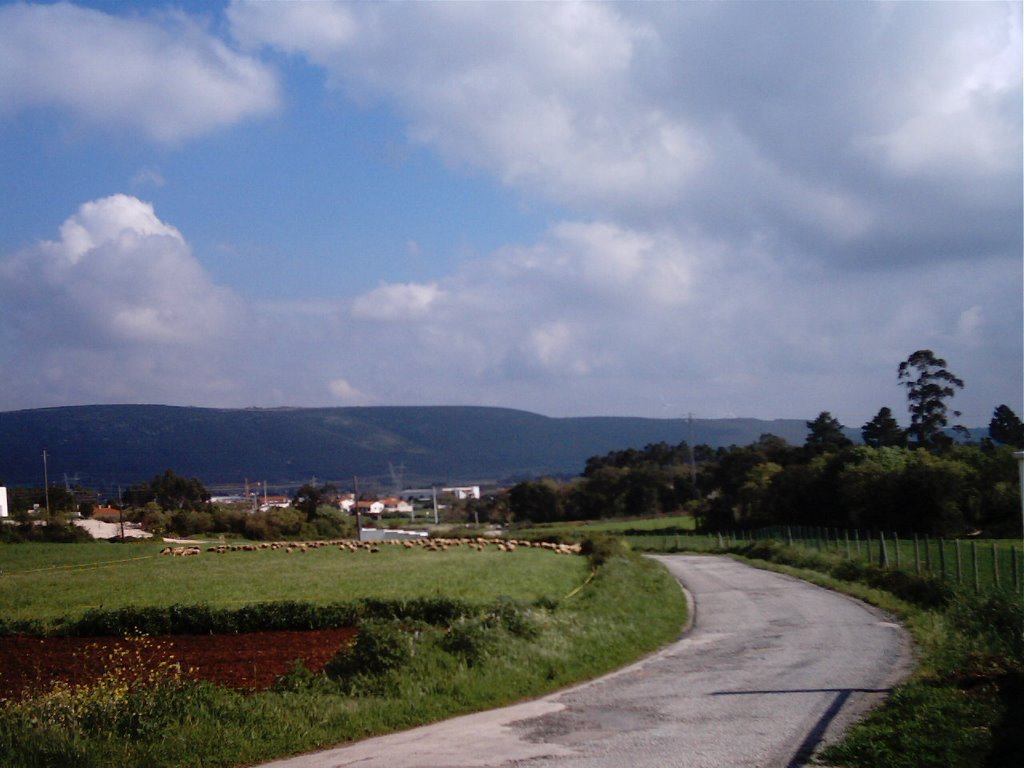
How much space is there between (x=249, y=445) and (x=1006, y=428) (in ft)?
149

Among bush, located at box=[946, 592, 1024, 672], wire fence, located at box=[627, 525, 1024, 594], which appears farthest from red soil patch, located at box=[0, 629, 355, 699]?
wire fence, located at box=[627, 525, 1024, 594]

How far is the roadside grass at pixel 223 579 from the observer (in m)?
22.5

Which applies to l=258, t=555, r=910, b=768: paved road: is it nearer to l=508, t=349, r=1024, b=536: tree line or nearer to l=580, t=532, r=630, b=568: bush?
l=508, t=349, r=1024, b=536: tree line

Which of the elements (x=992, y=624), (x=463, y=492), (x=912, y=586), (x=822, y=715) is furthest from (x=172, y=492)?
(x=463, y=492)

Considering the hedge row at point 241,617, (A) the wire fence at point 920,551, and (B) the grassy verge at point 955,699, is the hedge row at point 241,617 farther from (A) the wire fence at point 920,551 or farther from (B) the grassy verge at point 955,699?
(A) the wire fence at point 920,551

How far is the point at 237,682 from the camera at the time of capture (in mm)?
14820

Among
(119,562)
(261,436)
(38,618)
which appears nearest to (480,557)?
(261,436)

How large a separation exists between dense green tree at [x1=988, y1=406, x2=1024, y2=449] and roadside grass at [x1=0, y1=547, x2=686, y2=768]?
43.0m

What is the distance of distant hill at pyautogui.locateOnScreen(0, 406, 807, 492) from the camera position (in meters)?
32.4

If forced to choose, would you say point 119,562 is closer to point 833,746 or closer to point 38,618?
point 38,618

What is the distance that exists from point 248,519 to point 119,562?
20581 millimetres

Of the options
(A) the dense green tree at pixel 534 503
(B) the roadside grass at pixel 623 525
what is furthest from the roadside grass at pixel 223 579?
(A) the dense green tree at pixel 534 503

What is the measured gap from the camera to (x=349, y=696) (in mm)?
13000

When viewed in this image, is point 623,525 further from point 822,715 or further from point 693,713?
point 822,715
